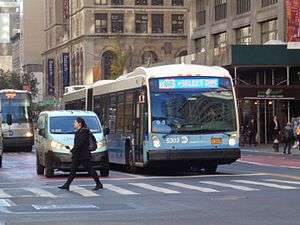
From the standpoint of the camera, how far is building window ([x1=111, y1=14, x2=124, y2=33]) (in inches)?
4488

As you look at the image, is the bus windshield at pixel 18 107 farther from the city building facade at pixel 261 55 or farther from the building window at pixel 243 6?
the building window at pixel 243 6

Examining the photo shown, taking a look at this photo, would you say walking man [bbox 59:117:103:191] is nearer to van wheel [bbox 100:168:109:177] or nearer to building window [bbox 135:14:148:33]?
van wheel [bbox 100:168:109:177]

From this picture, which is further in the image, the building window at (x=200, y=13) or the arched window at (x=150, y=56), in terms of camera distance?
the arched window at (x=150, y=56)

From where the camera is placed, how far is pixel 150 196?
17.1 meters

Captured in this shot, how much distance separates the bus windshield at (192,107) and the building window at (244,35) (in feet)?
124

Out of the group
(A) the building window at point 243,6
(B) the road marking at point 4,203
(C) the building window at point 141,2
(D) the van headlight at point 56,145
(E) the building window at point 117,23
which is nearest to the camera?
(B) the road marking at point 4,203

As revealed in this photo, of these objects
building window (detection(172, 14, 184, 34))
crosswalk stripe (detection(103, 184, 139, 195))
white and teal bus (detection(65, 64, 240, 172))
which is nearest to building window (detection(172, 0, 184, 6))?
building window (detection(172, 14, 184, 34))

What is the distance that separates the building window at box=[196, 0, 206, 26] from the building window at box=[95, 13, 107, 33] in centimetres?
4384

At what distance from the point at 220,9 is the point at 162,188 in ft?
159

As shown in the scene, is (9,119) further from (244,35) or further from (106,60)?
(106,60)

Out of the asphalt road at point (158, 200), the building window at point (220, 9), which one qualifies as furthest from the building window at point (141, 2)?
the asphalt road at point (158, 200)

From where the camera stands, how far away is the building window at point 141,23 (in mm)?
114762

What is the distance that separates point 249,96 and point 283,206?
112 feet

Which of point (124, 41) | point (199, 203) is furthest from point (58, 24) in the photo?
point (199, 203)
